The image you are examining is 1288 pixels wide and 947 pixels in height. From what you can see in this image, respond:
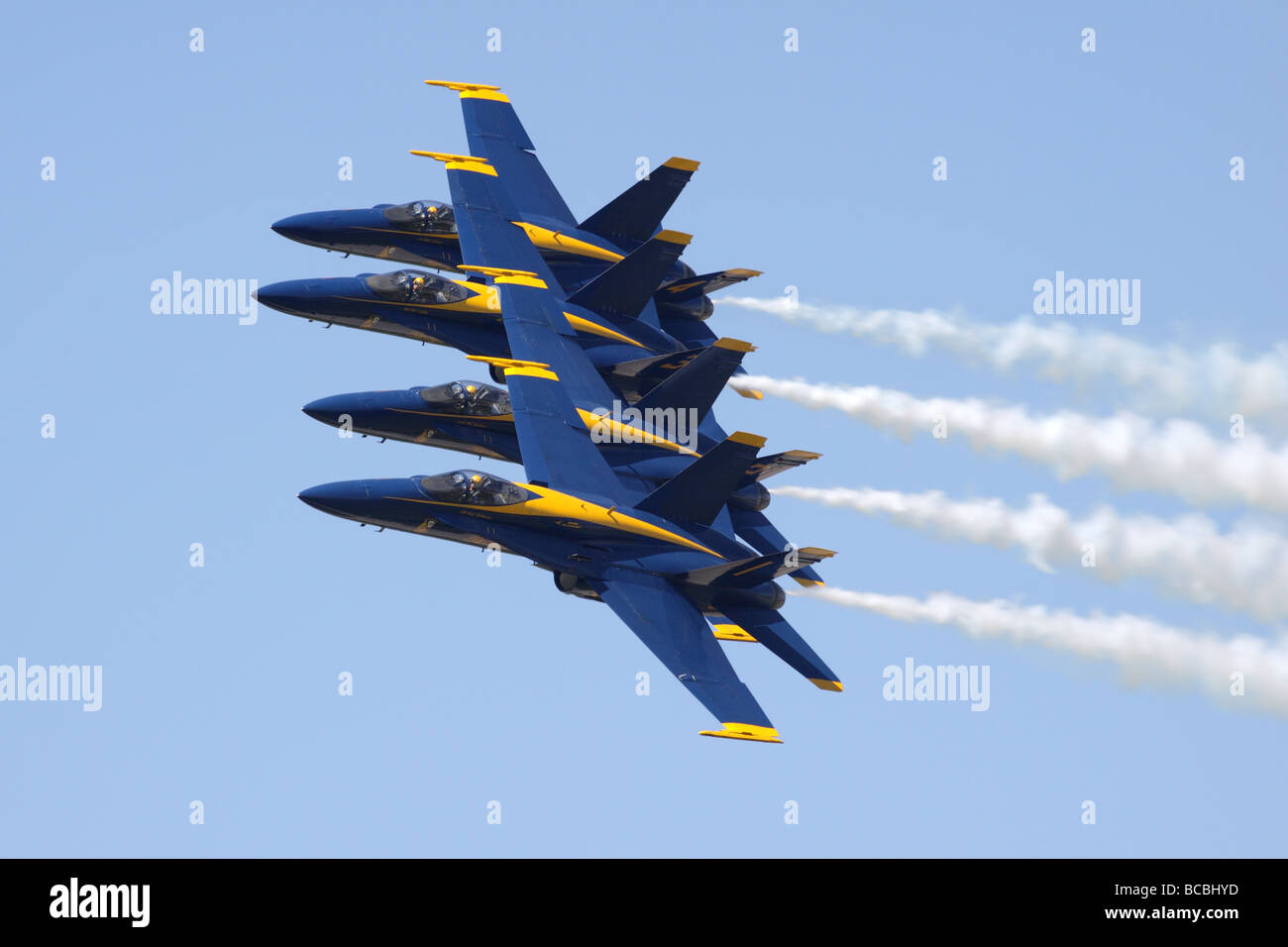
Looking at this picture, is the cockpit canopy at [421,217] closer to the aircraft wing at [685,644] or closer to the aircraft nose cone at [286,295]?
the aircraft nose cone at [286,295]

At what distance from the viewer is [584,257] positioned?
234 feet

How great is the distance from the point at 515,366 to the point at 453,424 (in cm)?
317

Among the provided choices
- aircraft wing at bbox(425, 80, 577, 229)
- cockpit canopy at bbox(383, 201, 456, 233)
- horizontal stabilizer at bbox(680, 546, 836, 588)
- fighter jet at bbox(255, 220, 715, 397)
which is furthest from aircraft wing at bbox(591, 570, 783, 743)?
aircraft wing at bbox(425, 80, 577, 229)

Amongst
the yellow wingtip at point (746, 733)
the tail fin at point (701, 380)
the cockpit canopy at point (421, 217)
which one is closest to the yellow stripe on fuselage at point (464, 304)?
the cockpit canopy at point (421, 217)

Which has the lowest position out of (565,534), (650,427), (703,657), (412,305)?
(703,657)

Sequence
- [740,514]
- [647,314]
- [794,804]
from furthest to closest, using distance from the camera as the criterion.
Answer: [647,314] → [740,514] → [794,804]

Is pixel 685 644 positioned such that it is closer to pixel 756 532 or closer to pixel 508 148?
pixel 756 532

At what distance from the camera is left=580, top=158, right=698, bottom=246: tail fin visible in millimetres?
71562

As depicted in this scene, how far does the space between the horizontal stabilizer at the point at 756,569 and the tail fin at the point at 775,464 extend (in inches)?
179

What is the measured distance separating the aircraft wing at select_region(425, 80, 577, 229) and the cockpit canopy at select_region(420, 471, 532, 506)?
1739 centimetres

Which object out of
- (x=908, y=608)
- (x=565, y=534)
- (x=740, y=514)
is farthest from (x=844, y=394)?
(x=565, y=534)

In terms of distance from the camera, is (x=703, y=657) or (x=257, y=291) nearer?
(x=703, y=657)

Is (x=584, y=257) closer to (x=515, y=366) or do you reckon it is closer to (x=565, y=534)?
(x=515, y=366)

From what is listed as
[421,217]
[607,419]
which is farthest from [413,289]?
[607,419]
